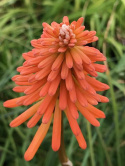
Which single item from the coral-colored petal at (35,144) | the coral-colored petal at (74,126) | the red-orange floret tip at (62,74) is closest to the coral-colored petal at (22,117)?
the red-orange floret tip at (62,74)

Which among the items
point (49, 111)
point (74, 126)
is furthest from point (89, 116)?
point (49, 111)

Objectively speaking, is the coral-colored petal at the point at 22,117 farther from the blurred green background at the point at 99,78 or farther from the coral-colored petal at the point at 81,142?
the blurred green background at the point at 99,78

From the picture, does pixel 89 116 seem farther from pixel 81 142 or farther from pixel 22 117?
pixel 22 117

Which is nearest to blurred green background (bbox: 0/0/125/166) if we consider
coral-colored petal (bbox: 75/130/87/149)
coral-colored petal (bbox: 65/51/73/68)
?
coral-colored petal (bbox: 75/130/87/149)

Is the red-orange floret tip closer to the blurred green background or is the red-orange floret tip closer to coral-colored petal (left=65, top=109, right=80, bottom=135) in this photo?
coral-colored petal (left=65, top=109, right=80, bottom=135)

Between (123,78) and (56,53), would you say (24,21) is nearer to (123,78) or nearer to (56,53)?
(123,78)

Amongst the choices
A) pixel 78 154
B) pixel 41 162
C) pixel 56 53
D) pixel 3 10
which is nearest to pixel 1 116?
pixel 41 162
